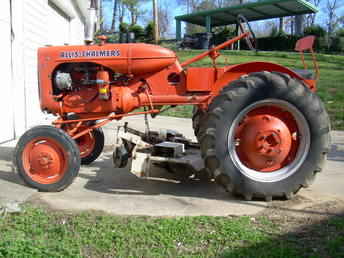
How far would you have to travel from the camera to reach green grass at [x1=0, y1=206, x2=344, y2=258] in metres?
2.90

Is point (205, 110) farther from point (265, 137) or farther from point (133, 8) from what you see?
point (133, 8)

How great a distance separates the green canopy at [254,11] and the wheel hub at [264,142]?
66.5ft

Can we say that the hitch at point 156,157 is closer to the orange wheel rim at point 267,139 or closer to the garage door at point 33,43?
the orange wheel rim at point 267,139

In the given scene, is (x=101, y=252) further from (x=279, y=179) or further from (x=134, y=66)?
(x=134, y=66)

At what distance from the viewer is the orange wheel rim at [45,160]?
4348 millimetres

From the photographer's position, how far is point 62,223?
Result: 3.43m

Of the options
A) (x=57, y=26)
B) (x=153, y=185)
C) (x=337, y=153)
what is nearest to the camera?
(x=153, y=185)

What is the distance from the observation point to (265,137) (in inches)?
162

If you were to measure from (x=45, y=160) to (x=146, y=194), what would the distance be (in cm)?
113

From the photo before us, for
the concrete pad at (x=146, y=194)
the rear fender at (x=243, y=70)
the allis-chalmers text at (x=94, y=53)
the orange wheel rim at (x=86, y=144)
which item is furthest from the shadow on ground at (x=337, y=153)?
the allis-chalmers text at (x=94, y=53)

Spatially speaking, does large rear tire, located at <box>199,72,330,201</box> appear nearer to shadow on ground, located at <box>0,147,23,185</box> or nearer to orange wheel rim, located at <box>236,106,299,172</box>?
orange wheel rim, located at <box>236,106,299,172</box>

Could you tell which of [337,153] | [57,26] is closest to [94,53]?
[337,153]

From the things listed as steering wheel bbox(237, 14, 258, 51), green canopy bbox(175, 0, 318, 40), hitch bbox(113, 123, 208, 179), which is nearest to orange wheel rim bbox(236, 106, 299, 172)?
hitch bbox(113, 123, 208, 179)

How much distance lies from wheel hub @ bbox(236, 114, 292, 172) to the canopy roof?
22.1 meters
